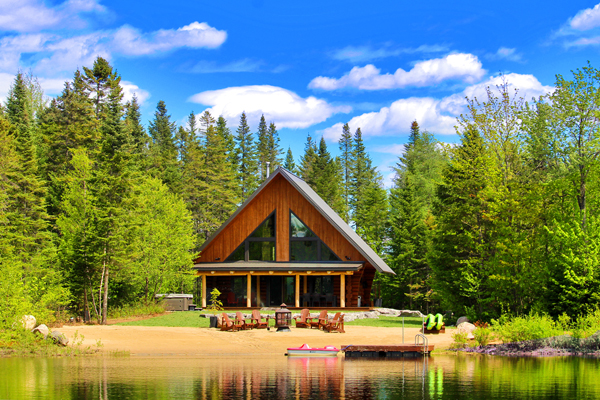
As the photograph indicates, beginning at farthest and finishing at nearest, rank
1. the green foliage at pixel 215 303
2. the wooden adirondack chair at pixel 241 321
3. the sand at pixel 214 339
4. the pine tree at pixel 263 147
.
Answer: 1. the pine tree at pixel 263 147
2. the green foliage at pixel 215 303
3. the wooden adirondack chair at pixel 241 321
4. the sand at pixel 214 339

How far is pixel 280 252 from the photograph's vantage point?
34.9 metres

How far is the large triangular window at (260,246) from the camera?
35.2m

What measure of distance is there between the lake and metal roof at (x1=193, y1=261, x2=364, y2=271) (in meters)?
14.2

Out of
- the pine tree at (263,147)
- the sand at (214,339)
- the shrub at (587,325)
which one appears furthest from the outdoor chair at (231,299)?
the pine tree at (263,147)

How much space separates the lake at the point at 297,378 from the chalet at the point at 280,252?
15.4 meters

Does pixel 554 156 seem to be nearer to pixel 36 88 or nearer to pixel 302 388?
pixel 302 388

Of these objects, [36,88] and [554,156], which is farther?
[36,88]

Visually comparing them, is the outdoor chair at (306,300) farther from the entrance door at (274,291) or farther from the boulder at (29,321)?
the boulder at (29,321)

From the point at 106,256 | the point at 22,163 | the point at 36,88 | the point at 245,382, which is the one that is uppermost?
the point at 36,88

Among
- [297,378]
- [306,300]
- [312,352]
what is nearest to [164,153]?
[306,300]

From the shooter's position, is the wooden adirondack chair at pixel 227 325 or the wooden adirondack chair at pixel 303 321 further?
the wooden adirondack chair at pixel 303 321

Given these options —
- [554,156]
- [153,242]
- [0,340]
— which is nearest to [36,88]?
[153,242]

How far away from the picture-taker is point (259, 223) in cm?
Answer: 3525

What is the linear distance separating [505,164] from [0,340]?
72.4ft
